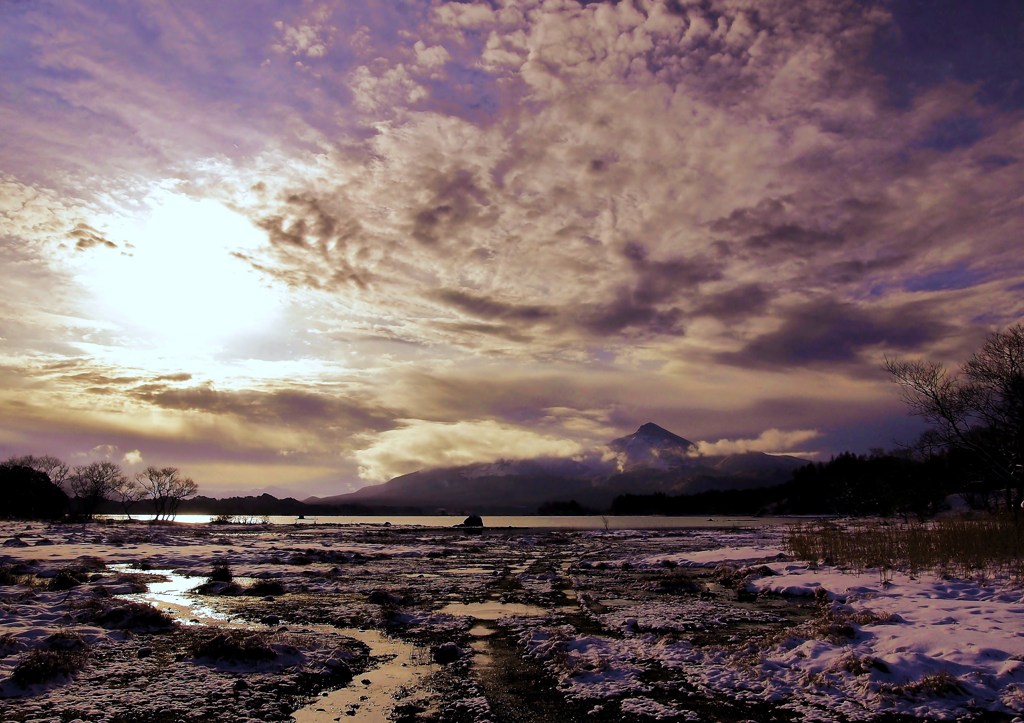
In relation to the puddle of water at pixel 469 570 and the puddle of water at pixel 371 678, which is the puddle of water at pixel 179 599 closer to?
the puddle of water at pixel 371 678

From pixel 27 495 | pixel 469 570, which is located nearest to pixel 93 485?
pixel 27 495

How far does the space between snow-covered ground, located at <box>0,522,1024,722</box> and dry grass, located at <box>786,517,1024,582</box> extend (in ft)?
5.08

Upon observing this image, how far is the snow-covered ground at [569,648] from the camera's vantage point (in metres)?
8.45

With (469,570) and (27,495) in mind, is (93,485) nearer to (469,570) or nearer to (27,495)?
(27,495)

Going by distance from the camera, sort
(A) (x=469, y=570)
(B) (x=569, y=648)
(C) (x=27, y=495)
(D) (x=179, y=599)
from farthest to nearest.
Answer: (C) (x=27, y=495) < (A) (x=469, y=570) < (D) (x=179, y=599) < (B) (x=569, y=648)

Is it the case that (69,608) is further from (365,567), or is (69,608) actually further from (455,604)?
(365,567)

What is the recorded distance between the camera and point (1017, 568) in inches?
671

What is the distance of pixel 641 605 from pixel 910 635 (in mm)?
8449

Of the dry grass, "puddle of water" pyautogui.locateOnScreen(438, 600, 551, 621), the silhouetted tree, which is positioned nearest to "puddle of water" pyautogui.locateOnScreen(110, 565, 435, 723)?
"puddle of water" pyautogui.locateOnScreen(438, 600, 551, 621)

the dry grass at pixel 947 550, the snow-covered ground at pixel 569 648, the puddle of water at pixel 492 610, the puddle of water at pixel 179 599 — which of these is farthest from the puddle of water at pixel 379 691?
the dry grass at pixel 947 550

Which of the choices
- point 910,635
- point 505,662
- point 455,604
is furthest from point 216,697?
point 910,635

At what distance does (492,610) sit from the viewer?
17.6m

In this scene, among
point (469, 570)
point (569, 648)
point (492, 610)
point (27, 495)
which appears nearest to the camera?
point (569, 648)

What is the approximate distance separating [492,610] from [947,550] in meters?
16.8
